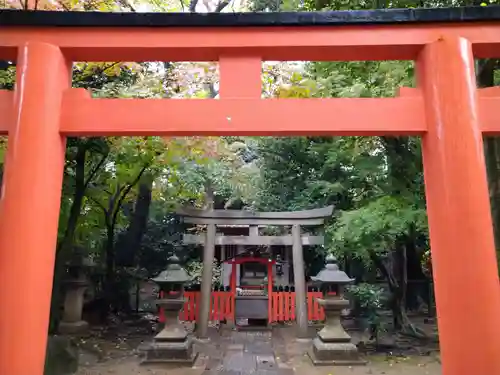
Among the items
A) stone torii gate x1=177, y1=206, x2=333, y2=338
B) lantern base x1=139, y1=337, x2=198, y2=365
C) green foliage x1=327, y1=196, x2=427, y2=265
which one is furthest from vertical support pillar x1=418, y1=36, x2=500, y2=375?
stone torii gate x1=177, y1=206, x2=333, y2=338

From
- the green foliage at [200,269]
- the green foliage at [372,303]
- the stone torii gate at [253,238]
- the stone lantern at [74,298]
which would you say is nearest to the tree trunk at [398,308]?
the green foliage at [372,303]

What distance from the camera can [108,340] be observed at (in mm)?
10062

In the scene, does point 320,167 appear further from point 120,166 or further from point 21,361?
point 21,361

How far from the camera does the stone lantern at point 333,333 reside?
8.02 m

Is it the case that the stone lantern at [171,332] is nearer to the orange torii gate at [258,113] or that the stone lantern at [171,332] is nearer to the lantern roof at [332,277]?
the lantern roof at [332,277]

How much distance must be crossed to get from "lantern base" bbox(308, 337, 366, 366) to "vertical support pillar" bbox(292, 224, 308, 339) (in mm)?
2106

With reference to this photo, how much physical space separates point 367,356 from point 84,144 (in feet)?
23.8

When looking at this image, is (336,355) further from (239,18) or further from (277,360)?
(239,18)

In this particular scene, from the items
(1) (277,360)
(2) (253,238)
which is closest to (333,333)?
(1) (277,360)

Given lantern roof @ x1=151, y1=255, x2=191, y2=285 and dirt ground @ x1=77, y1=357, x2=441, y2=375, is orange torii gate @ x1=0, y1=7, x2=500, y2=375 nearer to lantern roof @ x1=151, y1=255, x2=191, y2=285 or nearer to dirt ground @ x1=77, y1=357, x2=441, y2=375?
dirt ground @ x1=77, y1=357, x2=441, y2=375

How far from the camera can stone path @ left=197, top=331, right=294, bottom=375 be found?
759 cm

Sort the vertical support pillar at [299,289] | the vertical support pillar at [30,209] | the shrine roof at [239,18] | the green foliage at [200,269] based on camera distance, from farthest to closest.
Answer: the green foliage at [200,269]
the vertical support pillar at [299,289]
the shrine roof at [239,18]
the vertical support pillar at [30,209]

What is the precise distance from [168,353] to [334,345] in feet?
11.0

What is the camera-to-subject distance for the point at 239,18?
340 cm
